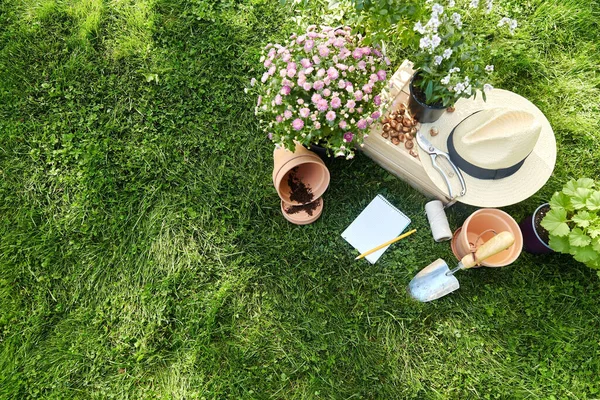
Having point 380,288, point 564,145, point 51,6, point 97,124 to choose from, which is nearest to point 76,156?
point 97,124

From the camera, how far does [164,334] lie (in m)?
3.14

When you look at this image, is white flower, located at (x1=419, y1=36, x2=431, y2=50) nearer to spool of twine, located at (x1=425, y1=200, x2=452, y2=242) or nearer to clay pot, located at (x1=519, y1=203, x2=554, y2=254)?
spool of twine, located at (x1=425, y1=200, x2=452, y2=242)

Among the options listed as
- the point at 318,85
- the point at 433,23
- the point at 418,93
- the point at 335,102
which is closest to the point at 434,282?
the point at 418,93

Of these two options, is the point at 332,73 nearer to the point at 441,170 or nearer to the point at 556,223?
the point at 441,170

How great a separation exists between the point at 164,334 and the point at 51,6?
11.0 ft

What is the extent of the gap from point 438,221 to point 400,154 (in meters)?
0.62

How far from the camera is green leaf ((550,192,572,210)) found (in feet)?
9.11

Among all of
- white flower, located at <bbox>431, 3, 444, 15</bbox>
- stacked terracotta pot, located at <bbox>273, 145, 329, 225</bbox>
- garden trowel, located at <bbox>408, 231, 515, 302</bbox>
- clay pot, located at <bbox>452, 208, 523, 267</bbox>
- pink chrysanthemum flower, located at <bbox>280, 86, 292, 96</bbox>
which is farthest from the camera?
stacked terracotta pot, located at <bbox>273, 145, 329, 225</bbox>

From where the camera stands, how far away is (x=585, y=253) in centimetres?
268

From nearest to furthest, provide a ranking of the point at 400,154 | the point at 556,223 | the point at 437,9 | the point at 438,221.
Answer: the point at 437,9 < the point at 556,223 < the point at 400,154 < the point at 438,221

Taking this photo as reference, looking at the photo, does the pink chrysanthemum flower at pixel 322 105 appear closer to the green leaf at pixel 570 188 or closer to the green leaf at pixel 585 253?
the green leaf at pixel 570 188

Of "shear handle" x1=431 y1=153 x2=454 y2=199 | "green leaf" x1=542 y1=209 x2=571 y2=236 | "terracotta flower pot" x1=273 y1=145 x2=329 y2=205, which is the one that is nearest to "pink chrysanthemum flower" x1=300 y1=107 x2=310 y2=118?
"terracotta flower pot" x1=273 y1=145 x2=329 y2=205

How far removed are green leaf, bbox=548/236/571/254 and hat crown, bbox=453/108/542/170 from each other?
68 centimetres

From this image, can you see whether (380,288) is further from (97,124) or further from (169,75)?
(97,124)
